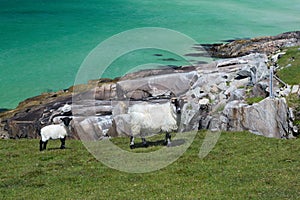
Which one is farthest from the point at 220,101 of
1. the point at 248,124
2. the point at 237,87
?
the point at 248,124

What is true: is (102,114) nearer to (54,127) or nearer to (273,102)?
(54,127)

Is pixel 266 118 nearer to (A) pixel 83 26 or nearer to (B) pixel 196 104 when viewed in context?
(B) pixel 196 104

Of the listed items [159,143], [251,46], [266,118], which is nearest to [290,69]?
[266,118]

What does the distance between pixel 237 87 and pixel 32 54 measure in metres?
50.2

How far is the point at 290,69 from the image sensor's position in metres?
34.2

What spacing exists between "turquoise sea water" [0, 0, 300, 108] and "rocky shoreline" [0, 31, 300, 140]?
698 inches

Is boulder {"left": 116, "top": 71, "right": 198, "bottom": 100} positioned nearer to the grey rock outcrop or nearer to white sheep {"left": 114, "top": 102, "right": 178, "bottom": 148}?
white sheep {"left": 114, "top": 102, "right": 178, "bottom": 148}

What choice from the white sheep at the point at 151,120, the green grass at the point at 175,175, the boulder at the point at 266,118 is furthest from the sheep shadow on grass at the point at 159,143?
the boulder at the point at 266,118

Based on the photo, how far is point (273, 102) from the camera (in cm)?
2544

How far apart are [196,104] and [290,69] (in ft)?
31.9

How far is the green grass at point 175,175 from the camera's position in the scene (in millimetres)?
14675

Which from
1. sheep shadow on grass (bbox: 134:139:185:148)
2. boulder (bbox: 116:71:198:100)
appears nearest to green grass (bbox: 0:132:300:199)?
sheep shadow on grass (bbox: 134:139:185:148)

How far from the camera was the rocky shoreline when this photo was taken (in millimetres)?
25547

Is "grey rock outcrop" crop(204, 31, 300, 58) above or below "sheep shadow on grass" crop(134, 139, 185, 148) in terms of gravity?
above
